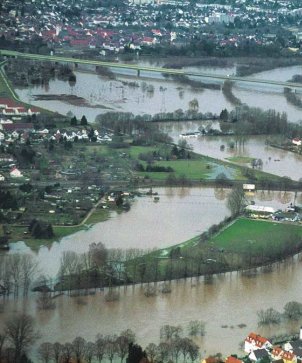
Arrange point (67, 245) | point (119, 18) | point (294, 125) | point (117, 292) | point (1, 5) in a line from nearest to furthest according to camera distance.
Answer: point (117, 292) → point (67, 245) → point (294, 125) → point (1, 5) → point (119, 18)

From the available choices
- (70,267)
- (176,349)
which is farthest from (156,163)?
(176,349)

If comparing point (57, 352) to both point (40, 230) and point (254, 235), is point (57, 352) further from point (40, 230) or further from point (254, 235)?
point (254, 235)

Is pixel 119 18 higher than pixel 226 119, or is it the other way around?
pixel 119 18

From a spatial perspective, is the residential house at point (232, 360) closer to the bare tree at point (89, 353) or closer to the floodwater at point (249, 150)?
the bare tree at point (89, 353)

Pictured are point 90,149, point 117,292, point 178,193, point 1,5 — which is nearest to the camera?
point 117,292

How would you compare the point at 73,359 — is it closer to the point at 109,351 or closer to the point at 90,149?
the point at 109,351

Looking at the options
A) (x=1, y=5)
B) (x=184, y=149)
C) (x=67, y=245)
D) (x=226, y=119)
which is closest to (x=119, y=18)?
(x=1, y=5)

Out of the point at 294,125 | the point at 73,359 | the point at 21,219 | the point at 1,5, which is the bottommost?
the point at 73,359
